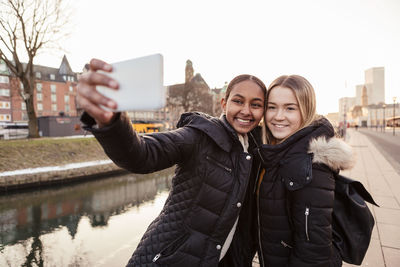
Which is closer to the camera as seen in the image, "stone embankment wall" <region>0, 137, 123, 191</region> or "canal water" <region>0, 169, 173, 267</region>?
"canal water" <region>0, 169, 173, 267</region>

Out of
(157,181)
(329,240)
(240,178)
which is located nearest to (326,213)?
(329,240)

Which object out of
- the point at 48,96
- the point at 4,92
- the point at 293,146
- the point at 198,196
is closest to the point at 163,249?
the point at 198,196

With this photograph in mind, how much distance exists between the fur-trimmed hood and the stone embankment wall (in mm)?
13268

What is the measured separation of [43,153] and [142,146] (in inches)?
603

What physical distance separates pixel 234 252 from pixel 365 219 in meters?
0.98

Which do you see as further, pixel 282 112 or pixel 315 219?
pixel 282 112

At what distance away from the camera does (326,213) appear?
1.55 m

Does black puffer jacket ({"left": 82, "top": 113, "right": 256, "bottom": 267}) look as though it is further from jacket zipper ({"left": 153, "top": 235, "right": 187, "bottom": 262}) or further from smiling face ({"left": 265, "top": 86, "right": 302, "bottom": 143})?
smiling face ({"left": 265, "top": 86, "right": 302, "bottom": 143})

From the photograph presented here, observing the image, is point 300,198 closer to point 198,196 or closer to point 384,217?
point 198,196

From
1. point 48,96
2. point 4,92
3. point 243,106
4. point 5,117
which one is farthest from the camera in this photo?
point 48,96

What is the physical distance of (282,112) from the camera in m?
1.90

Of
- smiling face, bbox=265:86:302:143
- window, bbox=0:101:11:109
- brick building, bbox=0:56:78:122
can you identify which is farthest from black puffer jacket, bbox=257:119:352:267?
window, bbox=0:101:11:109

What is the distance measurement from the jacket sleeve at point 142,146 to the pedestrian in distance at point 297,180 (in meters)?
0.58

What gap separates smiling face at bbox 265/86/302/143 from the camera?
1892mm
